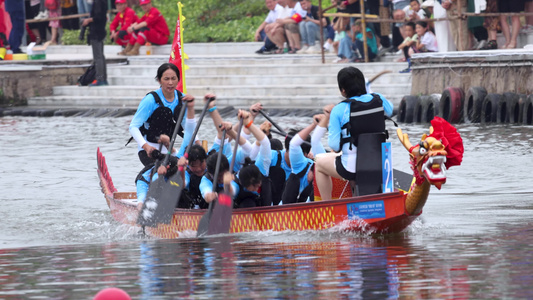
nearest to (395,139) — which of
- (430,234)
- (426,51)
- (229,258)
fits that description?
(426,51)

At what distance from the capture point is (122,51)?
2947 centimetres

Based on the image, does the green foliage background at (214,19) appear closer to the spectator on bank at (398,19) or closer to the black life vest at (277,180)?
the spectator on bank at (398,19)

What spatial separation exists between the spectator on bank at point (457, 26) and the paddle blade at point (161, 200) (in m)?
11.4

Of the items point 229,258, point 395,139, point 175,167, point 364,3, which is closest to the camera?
point 229,258

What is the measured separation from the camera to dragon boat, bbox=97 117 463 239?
9398mm

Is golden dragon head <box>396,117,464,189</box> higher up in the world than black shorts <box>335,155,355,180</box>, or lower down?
higher up

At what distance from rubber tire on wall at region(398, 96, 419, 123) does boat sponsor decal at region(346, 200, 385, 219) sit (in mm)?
11759

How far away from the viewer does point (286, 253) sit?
31.5 feet

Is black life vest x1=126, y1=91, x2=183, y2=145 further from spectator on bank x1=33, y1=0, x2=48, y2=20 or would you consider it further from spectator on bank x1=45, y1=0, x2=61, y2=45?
spectator on bank x1=33, y1=0, x2=48, y2=20

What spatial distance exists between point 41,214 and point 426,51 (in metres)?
11.2

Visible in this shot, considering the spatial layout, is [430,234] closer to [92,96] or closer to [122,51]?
[92,96]

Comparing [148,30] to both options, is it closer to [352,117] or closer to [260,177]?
[260,177]

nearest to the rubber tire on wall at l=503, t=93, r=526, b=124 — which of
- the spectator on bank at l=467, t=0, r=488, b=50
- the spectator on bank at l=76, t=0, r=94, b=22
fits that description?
the spectator on bank at l=467, t=0, r=488, b=50

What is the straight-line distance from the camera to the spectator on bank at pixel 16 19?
97.7 ft
